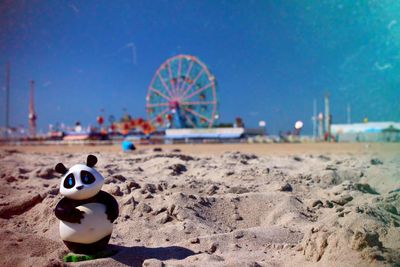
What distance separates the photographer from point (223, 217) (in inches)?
146

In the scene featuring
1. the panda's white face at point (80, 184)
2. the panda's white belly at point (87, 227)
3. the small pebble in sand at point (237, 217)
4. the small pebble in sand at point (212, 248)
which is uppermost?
the panda's white face at point (80, 184)

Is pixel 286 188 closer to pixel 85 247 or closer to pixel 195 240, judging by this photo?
pixel 195 240

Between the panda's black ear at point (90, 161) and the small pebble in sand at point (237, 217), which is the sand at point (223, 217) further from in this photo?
the panda's black ear at point (90, 161)

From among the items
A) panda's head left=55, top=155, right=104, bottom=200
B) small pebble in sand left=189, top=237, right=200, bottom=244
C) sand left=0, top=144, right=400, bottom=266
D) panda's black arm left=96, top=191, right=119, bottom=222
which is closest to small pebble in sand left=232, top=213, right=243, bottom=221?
sand left=0, top=144, right=400, bottom=266

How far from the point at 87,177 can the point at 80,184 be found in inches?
2.7

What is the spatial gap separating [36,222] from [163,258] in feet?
4.75

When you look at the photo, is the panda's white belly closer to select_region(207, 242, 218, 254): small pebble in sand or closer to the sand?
the sand

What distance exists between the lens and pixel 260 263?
2.52 metres

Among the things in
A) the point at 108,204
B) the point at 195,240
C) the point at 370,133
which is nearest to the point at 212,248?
the point at 195,240

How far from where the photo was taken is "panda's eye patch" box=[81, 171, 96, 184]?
2668mm

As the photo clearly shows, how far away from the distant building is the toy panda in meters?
14.9

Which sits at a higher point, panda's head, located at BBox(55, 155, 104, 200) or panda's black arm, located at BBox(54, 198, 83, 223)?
panda's head, located at BBox(55, 155, 104, 200)

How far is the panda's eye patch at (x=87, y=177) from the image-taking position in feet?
8.75

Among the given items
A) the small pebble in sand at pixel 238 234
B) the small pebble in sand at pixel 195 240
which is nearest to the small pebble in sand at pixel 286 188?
the small pebble in sand at pixel 238 234
